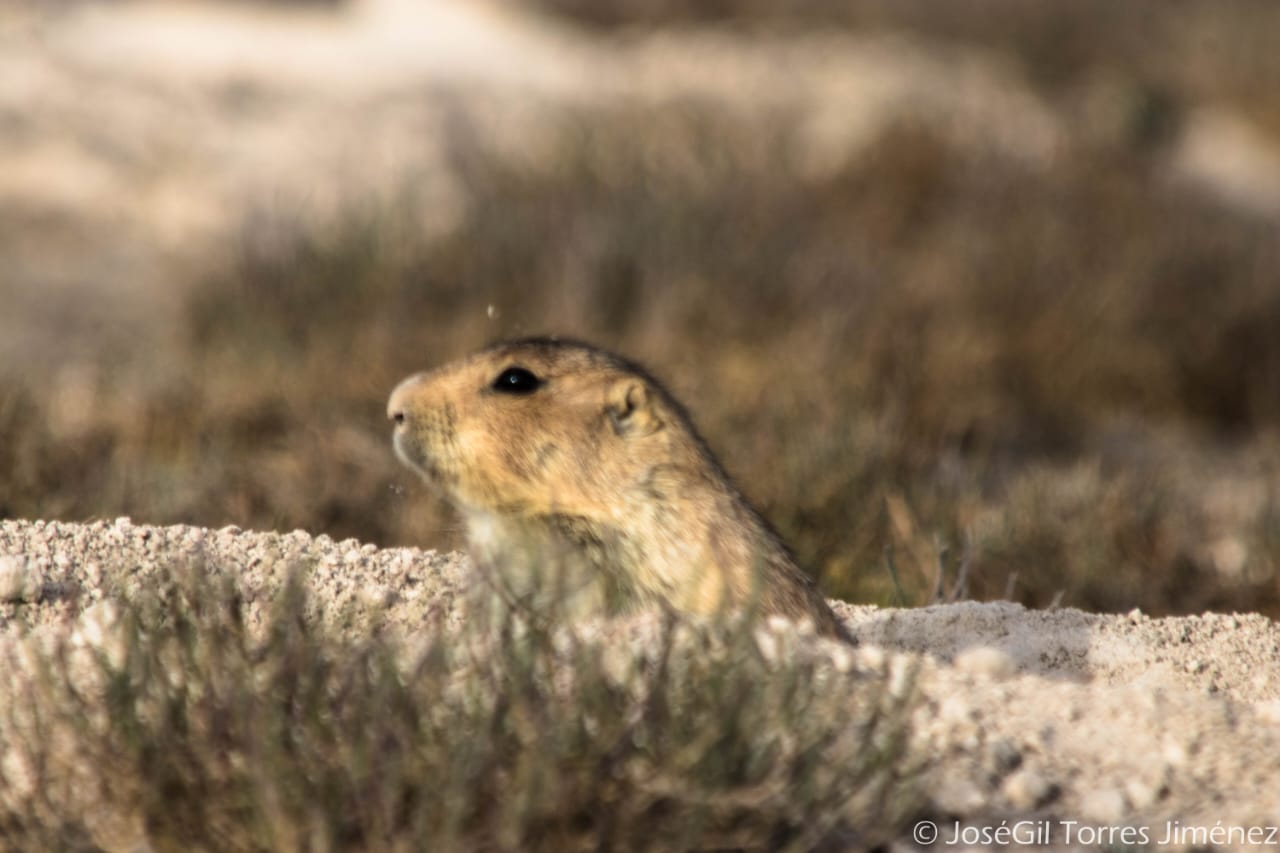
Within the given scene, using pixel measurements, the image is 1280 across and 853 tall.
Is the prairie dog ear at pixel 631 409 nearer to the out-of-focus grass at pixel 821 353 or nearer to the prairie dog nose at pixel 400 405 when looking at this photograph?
the prairie dog nose at pixel 400 405

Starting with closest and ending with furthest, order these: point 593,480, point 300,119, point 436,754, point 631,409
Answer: point 436,754 → point 593,480 → point 631,409 → point 300,119

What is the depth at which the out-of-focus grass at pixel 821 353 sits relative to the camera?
621cm

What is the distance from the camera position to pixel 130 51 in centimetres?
1471

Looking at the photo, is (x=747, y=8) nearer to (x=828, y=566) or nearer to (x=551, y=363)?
(x=828, y=566)

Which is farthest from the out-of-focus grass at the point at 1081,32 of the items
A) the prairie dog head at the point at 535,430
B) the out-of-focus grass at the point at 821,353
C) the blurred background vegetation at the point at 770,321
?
the prairie dog head at the point at 535,430

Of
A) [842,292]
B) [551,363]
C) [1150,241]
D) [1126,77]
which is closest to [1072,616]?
[551,363]

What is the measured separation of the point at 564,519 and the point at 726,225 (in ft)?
18.8

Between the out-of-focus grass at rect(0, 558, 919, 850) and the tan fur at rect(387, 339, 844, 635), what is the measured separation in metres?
0.87

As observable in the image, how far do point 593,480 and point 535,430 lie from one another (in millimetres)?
208

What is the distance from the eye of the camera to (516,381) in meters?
4.44

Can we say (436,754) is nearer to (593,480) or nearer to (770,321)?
(593,480)

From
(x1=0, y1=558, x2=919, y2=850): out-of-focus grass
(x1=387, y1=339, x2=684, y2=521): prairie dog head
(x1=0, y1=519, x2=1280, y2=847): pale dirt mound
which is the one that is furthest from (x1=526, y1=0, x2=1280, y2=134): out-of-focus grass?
(x1=0, y1=558, x2=919, y2=850): out-of-focus grass

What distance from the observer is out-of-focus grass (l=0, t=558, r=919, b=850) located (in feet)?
8.95

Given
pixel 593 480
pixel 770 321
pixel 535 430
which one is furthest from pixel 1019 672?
pixel 770 321
